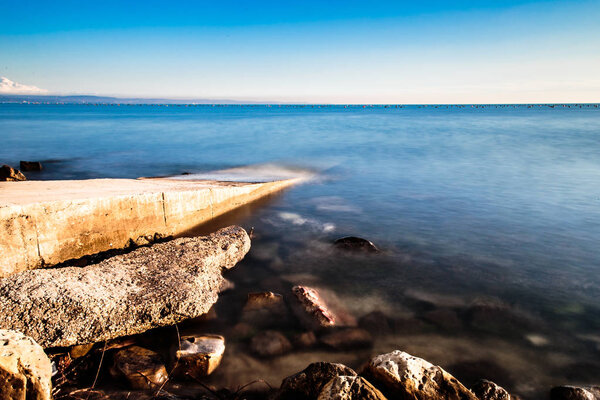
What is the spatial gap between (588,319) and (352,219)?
5.64 metres

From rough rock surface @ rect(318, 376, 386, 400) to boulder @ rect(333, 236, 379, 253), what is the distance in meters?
4.89

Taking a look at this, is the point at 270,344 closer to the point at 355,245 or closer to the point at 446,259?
the point at 355,245

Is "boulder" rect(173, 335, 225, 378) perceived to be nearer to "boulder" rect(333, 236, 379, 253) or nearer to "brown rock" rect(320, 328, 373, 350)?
"brown rock" rect(320, 328, 373, 350)

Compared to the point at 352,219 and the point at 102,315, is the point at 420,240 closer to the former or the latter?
the point at 352,219

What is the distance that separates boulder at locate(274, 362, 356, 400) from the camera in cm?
349

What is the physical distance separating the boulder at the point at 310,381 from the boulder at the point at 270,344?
3.45 ft

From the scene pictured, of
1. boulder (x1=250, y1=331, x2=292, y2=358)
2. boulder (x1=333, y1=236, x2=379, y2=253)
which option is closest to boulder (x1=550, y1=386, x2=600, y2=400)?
boulder (x1=250, y1=331, x2=292, y2=358)

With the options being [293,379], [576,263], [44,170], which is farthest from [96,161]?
[576,263]

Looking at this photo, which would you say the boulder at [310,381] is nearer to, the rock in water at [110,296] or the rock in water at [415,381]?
the rock in water at [415,381]

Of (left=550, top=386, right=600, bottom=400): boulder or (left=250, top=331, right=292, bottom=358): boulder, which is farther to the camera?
(left=250, top=331, right=292, bottom=358): boulder

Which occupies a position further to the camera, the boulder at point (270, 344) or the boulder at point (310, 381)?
the boulder at point (270, 344)

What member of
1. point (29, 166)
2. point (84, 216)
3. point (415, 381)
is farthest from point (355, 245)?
point (29, 166)

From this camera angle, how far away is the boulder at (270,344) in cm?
470

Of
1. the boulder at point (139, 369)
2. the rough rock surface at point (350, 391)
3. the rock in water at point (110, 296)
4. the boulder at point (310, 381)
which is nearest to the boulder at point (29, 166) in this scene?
the rock in water at point (110, 296)
